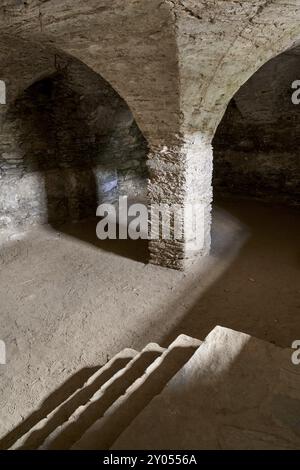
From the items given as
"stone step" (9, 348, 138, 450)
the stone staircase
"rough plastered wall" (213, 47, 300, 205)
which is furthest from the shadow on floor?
"rough plastered wall" (213, 47, 300, 205)

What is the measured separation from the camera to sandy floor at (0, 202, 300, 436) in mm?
3455

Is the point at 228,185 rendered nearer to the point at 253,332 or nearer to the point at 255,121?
the point at 255,121

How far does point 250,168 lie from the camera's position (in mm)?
7840

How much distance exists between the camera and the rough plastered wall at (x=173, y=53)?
2.98 m

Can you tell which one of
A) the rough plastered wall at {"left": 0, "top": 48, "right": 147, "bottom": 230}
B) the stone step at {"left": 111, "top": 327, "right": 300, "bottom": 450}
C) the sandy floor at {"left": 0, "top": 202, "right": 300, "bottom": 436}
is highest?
the rough plastered wall at {"left": 0, "top": 48, "right": 147, "bottom": 230}

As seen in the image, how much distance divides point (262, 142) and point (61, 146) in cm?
406

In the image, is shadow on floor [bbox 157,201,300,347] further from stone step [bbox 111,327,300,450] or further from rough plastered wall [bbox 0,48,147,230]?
rough plastered wall [bbox 0,48,147,230]

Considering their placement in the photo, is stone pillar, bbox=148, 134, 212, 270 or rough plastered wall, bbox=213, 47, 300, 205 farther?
rough plastered wall, bbox=213, 47, 300, 205

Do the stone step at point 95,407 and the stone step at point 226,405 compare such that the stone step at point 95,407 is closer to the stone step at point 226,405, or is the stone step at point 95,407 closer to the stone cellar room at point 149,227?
the stone cellar room at point 149,227

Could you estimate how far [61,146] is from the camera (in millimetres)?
6547

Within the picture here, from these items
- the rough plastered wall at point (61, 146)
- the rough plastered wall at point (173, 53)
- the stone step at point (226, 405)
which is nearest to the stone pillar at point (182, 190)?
the rough plastered wall at point (173, 53)

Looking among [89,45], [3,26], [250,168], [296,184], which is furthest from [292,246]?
[3,26]

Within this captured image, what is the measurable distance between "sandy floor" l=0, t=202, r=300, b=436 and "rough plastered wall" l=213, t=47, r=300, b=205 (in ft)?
5.65

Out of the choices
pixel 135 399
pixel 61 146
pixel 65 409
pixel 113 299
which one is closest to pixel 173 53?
pixel 113 299
